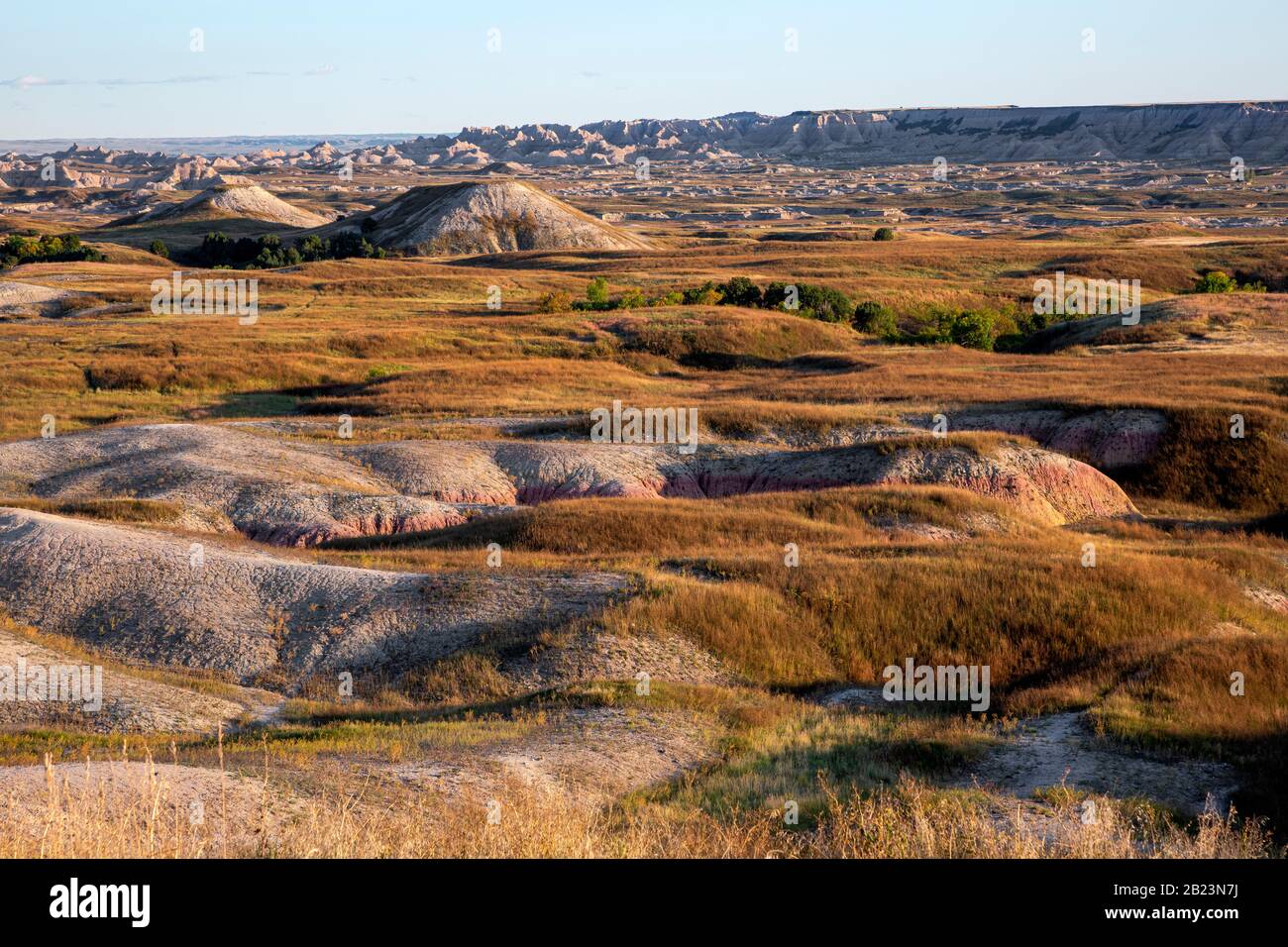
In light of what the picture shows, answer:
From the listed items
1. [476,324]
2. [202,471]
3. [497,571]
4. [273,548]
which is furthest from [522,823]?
[476,324]

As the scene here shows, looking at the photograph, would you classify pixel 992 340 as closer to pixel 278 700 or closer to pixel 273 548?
pixel 273 548

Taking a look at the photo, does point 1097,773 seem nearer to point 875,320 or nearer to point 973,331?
point 973,331

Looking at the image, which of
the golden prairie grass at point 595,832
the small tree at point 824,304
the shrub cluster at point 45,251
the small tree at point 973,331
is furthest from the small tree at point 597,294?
the golden prairie grass at point 595,832

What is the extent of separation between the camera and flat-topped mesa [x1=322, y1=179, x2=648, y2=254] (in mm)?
145250

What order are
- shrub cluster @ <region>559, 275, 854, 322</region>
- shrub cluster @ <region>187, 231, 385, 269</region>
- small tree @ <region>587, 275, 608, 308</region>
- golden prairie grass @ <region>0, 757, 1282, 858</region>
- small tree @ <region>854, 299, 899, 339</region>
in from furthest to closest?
shrub cluster @ <region>187, 231, 385, 269</region>, small tree @ <region>587, 275, 608, 308</region>, shrub cluster @ <region>559, 275, 854, 322</region>, small tree @ <region>854, 299, 899, 339</region>, golden prairie grass @ <region>0, 757, 1282, 858</region>

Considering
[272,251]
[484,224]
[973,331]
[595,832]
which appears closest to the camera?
[595,832]

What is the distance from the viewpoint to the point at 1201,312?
74.7 metres

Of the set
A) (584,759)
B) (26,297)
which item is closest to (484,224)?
(26,297)

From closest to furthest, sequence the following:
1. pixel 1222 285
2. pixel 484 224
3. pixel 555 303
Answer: pixel 555 303 → pixel 1222 285 → pixel 484 224

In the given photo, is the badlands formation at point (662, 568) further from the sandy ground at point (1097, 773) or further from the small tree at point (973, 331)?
the small tree at point (973, 331)

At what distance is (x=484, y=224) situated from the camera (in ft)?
488

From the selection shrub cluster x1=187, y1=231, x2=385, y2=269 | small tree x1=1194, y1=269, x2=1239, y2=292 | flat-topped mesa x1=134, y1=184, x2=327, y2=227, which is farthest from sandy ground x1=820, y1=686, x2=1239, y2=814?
flat-topped mesa x1=134, y1=184, x2=327, y2=227

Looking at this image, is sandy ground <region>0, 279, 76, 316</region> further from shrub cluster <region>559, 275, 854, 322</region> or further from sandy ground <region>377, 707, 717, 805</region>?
sandy ground <region>377, 707, 717, 805</region>

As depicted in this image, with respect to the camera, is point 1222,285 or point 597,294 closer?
point 597,294
